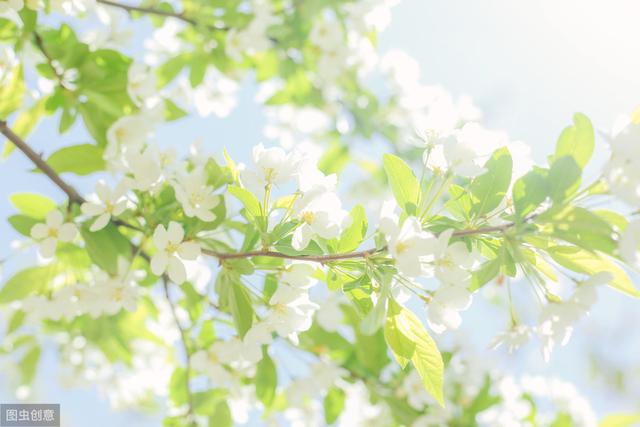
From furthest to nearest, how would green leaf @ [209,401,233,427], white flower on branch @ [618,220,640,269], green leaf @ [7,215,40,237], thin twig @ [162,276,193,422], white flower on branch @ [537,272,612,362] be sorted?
green leaf @ [209,401,233,427]
thin twig @ [162,276,193,422]
green leaf @ [7,215,40,237]
white flower on branch @ [537,272,612,362]
white flower on branch @ [618,220,640,269]

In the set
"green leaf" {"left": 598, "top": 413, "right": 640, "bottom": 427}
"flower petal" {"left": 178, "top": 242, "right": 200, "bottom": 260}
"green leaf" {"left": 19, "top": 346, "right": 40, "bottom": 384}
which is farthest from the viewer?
"green leaf" {"left": 19, "top": 346, "right": 40, "bottom": 384}

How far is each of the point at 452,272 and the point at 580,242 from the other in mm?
214

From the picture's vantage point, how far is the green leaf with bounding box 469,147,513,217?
109 cm

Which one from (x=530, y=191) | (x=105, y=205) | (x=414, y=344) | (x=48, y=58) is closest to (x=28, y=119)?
(x=48, y=58)

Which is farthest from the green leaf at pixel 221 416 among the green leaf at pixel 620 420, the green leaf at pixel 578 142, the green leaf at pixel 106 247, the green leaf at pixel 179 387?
the green leaf at pixel 620 420

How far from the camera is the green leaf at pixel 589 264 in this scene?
105 cm

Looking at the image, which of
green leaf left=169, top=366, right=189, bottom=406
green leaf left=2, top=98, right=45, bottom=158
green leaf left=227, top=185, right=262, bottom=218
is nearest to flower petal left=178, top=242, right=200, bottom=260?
green leaf left=227, top=185, right=262, bottom=218

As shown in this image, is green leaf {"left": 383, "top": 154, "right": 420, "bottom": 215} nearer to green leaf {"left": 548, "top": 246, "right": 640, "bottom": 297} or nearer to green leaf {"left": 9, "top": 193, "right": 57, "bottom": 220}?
green leaf {"left": 548, "top": 246, "right": 640, "bottom": 297}

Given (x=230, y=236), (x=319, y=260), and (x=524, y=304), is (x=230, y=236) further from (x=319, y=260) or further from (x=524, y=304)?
(x=524, y=304)

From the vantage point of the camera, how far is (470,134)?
1.12 metres

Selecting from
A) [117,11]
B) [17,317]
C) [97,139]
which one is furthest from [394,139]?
[17,317]

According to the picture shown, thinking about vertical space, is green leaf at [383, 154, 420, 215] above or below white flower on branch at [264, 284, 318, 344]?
above

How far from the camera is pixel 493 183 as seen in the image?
1092 mm

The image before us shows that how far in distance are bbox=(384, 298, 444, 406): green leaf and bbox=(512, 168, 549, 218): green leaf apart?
0.97 feet
